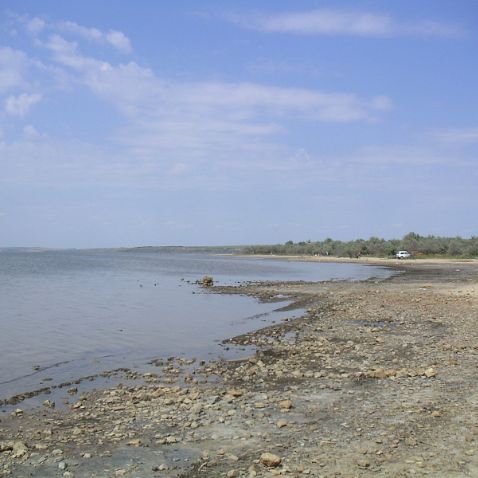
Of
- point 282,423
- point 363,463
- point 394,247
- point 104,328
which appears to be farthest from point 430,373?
point 394,247

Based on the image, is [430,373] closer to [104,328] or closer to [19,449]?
[19,449]

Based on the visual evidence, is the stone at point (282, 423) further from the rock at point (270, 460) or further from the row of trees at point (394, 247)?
the row of trees at point (394, 247)

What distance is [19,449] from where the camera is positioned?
733cm

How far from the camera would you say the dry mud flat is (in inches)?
261

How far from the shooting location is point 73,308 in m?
26.7

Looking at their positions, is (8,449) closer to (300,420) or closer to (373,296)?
(300,420)

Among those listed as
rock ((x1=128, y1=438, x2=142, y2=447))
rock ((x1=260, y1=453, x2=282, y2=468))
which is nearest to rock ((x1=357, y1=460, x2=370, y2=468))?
rock ((x1=260, y1=453, x2=282, y2=468))

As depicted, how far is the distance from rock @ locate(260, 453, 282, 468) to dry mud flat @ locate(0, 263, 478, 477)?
0.01m

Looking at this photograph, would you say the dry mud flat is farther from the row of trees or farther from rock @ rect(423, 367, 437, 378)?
the row of trees

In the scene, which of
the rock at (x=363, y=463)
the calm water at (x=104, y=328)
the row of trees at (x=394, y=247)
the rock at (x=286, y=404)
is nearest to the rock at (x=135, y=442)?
the rock at (x=286, y=404)

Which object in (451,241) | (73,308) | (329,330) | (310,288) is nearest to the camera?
(329,330)

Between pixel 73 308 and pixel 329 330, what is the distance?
14.3 meters

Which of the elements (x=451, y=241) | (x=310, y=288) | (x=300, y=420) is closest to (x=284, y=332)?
(x=300, y=420)

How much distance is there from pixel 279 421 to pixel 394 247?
101 meters
